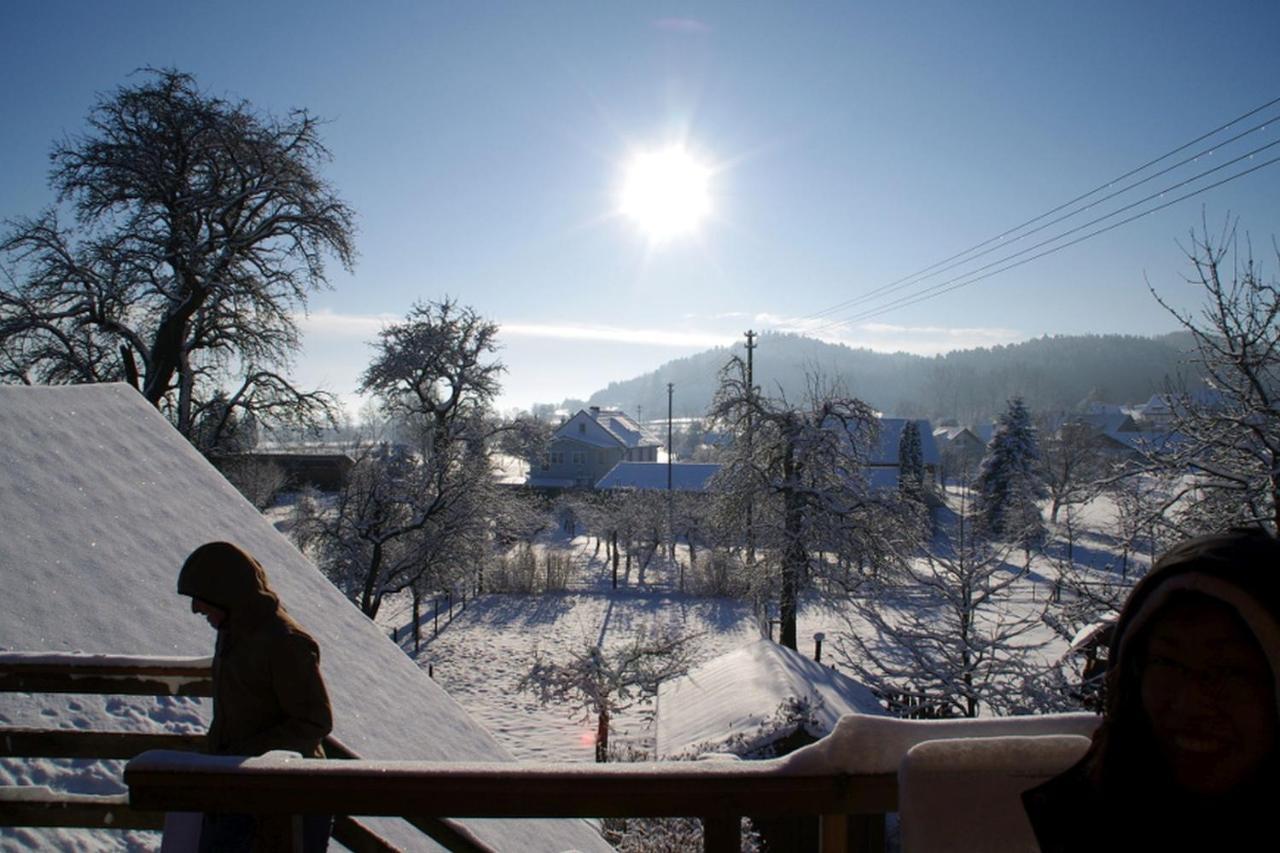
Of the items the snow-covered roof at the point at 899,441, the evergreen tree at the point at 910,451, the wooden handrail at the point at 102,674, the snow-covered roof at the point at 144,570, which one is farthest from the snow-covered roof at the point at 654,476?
the wooden handrail at the point at 102,674

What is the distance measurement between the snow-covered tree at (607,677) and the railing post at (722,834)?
1310 centimetres

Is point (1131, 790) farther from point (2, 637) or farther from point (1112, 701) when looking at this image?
point (2, 637)

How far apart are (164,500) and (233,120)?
9964mm

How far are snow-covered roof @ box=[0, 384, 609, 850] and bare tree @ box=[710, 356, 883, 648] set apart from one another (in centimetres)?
1439

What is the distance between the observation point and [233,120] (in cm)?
1213

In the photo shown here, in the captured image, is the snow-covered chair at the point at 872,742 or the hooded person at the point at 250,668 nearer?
the snow-covered chair at the point at 872,742

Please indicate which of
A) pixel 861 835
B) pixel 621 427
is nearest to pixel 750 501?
pixel 861 835

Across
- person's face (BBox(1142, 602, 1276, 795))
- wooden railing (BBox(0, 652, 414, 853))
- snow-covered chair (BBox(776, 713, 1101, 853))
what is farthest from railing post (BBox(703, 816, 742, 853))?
wooden railing (BBox(0, 652, 414, 853))

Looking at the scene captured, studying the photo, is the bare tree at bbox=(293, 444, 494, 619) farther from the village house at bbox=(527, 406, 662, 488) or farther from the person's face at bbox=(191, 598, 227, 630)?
the village house at bbox=(527, 406, 662, 488)

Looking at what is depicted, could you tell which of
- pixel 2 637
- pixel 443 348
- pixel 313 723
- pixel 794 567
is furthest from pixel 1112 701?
pixel 443 348

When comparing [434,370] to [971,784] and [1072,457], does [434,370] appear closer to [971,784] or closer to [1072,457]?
[971,784]

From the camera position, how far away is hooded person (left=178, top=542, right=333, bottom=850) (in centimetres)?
249

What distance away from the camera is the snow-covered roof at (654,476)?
4684 cm

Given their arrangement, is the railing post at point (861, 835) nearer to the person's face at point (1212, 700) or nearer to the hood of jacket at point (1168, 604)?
the hood of jacket at point (1168, 604)
